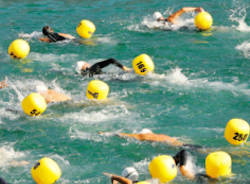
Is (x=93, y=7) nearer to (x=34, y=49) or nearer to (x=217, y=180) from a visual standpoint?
(x=34, y=49)

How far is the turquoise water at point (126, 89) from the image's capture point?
9.41m

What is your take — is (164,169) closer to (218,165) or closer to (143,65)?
(218,165)

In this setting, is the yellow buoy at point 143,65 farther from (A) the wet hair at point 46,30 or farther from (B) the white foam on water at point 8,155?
(B) the white foam on water at point 8,155

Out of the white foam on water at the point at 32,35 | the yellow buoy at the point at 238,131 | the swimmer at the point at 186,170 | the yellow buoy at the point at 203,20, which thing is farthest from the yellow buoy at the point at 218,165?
the white foam on water at the point at 32,35

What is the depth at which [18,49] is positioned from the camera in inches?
574

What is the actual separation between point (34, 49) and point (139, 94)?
5.22 m

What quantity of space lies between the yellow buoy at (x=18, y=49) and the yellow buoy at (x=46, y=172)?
735cm

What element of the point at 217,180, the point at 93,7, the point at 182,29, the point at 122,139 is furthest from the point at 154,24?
the point at 217,180

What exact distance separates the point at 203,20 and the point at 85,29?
4106mm

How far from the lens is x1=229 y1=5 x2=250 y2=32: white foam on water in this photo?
1678 centimetres

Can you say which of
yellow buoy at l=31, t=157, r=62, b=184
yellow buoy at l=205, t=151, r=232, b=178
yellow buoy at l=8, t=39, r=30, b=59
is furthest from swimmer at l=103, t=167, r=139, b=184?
yellow buoy at l=8, t=39, r=30, b=59

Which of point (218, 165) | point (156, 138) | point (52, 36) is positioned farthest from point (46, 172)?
point (52, 36)

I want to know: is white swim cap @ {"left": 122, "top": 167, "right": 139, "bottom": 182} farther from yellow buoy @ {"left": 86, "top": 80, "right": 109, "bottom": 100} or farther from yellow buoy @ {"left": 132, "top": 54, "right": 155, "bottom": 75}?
yellow buoy @ {"left": 132, "top": 54, "right": 155, "bottom": 75}

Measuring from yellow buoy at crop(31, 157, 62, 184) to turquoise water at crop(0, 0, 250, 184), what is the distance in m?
0.77
